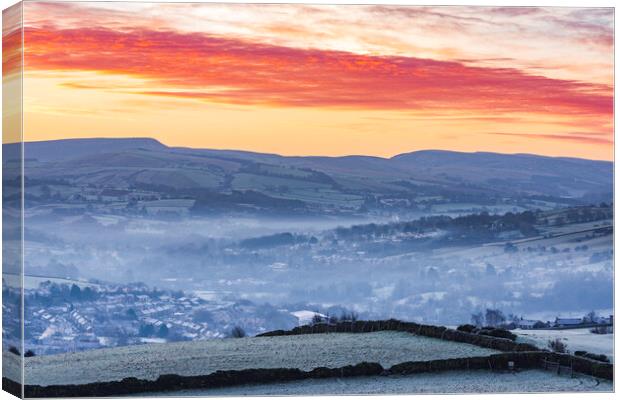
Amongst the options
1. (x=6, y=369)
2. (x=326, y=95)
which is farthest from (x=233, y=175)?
(x=6, y=369)

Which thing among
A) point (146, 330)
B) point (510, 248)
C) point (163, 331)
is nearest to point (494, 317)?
point (510, 248)

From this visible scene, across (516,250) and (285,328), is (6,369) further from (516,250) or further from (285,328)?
(516,250)

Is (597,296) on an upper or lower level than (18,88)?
lower

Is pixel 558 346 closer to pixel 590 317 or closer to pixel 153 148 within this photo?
pixel 590 317

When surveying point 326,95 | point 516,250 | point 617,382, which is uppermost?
point 326,95

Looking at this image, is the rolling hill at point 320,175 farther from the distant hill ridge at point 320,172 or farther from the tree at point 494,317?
the tree at point 494,317

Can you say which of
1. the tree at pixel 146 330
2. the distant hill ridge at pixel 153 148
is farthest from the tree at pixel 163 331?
the distant hill ridge at pixel 153 148

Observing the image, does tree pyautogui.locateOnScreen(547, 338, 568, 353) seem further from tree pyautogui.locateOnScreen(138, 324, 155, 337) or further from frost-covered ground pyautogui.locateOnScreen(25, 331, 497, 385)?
tree pyautogui.locateOnScreen(138, 324, 155, 337)
